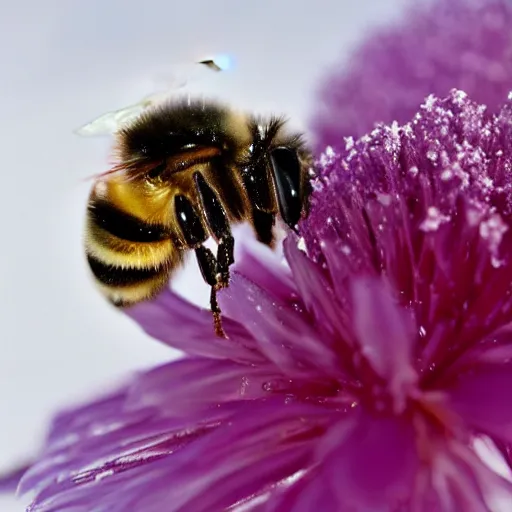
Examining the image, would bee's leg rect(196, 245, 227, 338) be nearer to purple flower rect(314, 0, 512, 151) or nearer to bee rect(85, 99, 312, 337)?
bee rect(85, 99, 312, 337)

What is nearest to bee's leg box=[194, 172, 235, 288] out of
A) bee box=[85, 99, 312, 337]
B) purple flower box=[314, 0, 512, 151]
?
bee box=[85, 99, 312, 337]

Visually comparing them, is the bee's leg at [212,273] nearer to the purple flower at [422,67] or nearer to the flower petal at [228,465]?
the flower petal at [228,465]

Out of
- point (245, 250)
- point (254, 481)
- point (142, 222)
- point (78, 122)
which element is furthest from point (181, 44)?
point (254, 481)

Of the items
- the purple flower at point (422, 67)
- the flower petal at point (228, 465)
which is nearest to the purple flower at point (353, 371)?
the flower petal at point (228, 465)

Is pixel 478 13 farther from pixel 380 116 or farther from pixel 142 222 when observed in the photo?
pixel 142 222

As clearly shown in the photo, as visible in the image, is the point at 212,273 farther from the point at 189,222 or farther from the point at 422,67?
the point at 422,67

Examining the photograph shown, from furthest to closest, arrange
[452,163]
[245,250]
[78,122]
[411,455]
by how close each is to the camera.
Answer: [78,122]
[245,250]
[452,163]
[411,455]
